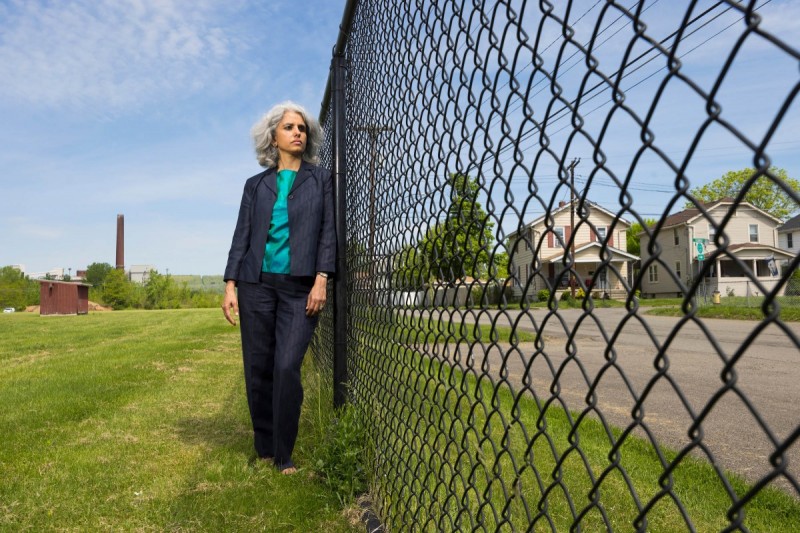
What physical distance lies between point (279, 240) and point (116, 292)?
46590 mm

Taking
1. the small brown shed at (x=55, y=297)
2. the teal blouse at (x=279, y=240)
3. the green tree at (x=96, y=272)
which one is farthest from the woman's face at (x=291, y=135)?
the green tree at (x=96, y=272)

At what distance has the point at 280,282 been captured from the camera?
3.54 meters

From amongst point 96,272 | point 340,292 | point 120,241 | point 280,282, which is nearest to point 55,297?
point 340,292

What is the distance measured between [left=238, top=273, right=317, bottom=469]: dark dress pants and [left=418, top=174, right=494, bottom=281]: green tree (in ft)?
4.84

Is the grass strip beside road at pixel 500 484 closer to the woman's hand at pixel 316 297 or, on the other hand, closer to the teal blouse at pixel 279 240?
the woman's hand at pixel 316 297

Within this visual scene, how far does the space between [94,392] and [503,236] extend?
6.15m

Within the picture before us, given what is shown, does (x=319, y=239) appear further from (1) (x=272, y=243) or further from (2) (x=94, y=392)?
(2) (x=94, y=392)

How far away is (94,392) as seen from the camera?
21.1ft

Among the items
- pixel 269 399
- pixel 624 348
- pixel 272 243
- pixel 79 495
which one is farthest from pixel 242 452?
pixel 624 348

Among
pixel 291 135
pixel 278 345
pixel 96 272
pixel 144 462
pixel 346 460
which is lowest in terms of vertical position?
pixel 144 462

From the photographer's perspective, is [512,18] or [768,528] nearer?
[512,18]

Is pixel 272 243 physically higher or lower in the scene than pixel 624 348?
higher

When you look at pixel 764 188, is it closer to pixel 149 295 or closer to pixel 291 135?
pixel 291 135

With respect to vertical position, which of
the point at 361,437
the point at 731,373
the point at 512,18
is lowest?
the point at 361,437
